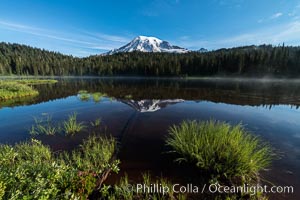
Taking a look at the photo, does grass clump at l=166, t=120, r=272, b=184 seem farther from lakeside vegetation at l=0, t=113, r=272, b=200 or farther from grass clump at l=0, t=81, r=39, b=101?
grass clump at l=0, t=81, r=39, b=101

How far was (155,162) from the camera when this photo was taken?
7629 mm

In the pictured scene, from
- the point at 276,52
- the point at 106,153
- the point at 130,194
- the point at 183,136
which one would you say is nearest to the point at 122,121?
the point at 106,153

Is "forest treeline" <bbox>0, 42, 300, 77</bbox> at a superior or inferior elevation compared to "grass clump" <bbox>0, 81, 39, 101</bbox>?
superior

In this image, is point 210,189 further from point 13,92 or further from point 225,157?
point 13,92

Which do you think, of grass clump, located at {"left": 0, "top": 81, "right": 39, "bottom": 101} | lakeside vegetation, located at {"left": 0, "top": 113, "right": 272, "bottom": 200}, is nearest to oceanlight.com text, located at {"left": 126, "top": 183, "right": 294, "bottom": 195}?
lakeside vegetation, located at {"left": 0, "top": 113, "right": 272, "bottom": 200}

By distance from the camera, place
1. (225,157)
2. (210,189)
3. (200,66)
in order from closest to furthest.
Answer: (210,189), (225,157), (200,66)

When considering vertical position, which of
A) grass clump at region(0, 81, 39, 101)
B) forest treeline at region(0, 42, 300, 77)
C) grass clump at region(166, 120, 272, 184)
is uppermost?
forest treeline at region(0, 42, 300, 77)

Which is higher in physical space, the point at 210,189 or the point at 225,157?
the point at 225,157

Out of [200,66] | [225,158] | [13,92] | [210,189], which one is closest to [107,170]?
[210,189]

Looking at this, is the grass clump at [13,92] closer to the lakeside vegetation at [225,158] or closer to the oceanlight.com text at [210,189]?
the oceanlight.com text at [210,189]

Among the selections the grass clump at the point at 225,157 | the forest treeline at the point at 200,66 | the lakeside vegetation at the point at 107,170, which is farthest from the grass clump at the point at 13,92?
the forest treeline at the point at 200,66

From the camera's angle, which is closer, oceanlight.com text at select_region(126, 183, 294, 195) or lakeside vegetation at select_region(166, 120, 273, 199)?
oceanlight.com text at select_region(126, 183, 294, 195)

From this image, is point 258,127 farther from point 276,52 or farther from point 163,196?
point 276,52

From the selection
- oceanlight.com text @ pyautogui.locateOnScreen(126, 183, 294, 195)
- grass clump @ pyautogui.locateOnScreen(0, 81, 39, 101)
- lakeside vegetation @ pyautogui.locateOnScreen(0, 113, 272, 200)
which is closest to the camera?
lakeside vegetation @ pyautogui.locateOnScreen(0, 113, 272, 200)
